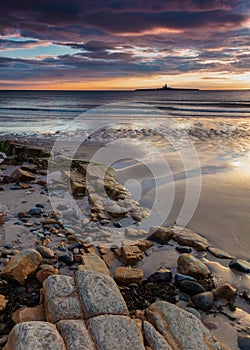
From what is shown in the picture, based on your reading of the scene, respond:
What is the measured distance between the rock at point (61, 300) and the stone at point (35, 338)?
18cm

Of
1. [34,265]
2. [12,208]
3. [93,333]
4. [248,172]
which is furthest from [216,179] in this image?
[93,333]

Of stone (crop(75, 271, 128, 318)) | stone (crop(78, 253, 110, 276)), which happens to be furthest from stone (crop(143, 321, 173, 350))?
stone (crop(78, 253, 110, 276))

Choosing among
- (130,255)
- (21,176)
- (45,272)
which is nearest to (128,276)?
(130,255)

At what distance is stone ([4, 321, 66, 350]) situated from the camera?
2.19m

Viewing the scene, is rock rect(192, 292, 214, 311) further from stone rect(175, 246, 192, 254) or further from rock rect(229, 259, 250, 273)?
stone rect(175, 246, 192, 254)

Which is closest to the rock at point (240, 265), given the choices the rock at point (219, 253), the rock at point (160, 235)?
the rock at point (219, 253)

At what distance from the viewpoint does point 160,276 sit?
389cm

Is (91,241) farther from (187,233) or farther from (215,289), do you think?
(215,289)

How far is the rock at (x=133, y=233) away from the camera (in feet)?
16.4

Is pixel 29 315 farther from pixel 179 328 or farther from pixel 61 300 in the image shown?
pixel 179 328

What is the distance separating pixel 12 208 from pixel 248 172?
587 cm

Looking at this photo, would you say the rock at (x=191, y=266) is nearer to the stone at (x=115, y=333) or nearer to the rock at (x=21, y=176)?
the stone at (x=115, y=333)

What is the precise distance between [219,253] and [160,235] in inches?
35.9

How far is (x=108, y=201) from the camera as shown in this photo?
20.7ft
